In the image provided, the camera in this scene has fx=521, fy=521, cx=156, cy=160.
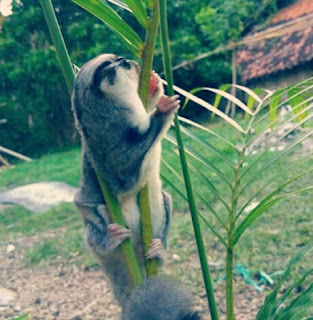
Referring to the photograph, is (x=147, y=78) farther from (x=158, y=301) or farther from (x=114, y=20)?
(x=158, y=301)

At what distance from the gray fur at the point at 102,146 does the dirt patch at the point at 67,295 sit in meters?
1.35

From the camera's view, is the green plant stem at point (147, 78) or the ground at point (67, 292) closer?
the green plant stem at point (147, 78)

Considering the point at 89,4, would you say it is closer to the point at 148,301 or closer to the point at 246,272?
the point at 148,301

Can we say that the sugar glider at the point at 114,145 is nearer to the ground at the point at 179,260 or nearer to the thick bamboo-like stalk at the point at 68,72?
the thick bamboo-like stalk at the point at 68,72

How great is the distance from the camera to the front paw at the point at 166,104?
4.85 ft

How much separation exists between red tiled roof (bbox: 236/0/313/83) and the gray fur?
1109 cm

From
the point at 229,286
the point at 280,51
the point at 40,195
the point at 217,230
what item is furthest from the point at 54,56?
the point at 229,286

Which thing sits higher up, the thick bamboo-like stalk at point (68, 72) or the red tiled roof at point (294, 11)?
the red tiled roof at point (294, 11)

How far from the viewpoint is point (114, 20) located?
1261 millimetres

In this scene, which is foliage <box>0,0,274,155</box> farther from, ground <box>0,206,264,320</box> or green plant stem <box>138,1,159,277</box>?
green plant stem <box>138,1,159,277</box>

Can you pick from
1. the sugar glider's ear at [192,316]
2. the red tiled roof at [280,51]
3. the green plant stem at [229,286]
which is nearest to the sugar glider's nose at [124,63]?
the green plant stem at [229,286]

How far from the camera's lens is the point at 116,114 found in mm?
1981

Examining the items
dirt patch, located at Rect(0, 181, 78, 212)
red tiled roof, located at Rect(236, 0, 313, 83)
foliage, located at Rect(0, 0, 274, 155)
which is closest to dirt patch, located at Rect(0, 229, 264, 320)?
dirt patch, located at Rect(0, 181, 78, 212)

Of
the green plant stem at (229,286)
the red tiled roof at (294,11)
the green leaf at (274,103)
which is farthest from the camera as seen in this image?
the red tiled roof at (294,11)
